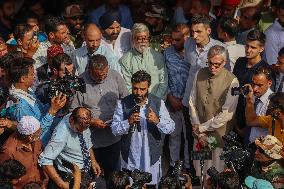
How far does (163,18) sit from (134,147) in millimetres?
2592

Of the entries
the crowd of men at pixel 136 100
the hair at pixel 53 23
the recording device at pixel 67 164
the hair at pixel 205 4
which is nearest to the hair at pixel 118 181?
the crowd of men at pixel 136 100

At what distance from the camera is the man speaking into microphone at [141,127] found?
7.09 meters

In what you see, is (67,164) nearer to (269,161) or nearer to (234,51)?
(269,161)

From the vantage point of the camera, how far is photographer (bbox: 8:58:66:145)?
7.07 meters

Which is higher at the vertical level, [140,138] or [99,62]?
[99,62]

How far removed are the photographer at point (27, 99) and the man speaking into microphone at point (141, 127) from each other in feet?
2.14

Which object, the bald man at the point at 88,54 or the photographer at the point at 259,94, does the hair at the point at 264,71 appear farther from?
the bald man at the point at 88,54

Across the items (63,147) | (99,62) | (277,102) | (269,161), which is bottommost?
(269,161)

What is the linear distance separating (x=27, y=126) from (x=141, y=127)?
1.30 meters

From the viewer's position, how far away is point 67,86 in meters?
7.29

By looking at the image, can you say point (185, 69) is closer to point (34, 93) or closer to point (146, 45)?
point (146, 45)

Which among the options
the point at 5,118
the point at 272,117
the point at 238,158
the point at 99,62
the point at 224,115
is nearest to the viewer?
the point at 238,158

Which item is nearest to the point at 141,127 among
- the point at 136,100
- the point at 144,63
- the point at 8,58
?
the point at 136,100

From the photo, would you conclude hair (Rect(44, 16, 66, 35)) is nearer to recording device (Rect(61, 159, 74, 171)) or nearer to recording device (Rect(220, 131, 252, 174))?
recording device (Rect(61, 159, 74, 171))
